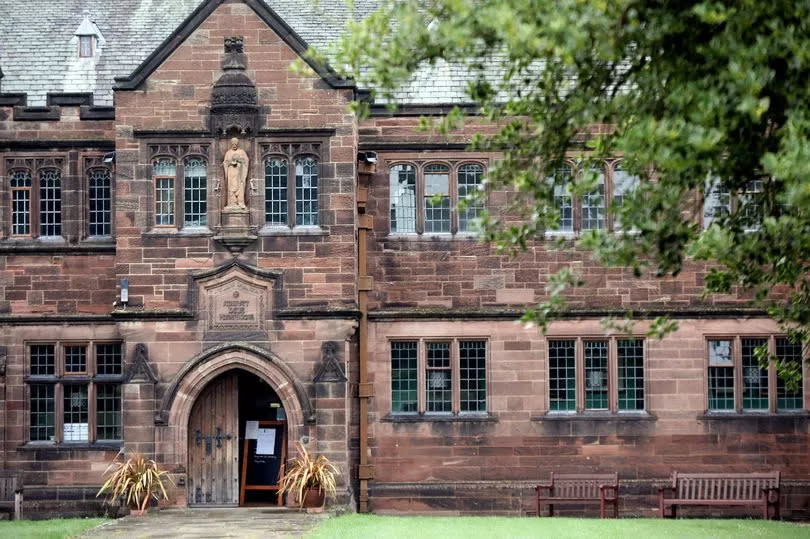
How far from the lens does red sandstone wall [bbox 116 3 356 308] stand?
2900 cm

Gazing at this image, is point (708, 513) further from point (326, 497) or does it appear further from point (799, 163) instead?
point (799, 163)

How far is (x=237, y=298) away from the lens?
29.0m

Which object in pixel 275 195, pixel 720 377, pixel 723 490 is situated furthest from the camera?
pixel 720 377

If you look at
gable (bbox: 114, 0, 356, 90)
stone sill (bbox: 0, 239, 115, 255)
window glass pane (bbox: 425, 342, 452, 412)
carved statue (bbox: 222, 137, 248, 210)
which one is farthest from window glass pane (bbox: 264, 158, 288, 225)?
window glass pane (bbox: 425, 342, 452, 412)

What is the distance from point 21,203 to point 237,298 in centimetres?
535

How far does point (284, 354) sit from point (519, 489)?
563 centimetres

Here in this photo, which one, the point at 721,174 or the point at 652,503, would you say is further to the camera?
the point at 652,503

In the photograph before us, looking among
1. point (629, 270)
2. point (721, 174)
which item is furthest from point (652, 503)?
point (721, 174)

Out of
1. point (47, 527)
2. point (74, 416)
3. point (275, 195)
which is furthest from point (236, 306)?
point (47, 527)

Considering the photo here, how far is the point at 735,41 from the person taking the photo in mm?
14875

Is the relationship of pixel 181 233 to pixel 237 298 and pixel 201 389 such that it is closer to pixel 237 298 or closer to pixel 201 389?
pixel 237 298

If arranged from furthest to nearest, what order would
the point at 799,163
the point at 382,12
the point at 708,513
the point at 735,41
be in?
the point at 708,513
the point at 382,12
the point at 735,41
the point at 799,163

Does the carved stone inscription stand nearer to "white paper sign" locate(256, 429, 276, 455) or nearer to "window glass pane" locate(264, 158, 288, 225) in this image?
"window glass pane" locate(264, 158, 288, 225)

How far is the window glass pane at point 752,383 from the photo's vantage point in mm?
31109
